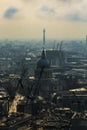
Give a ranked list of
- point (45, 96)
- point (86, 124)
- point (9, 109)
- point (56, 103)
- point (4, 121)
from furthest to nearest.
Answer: point (45, 96), point (56, 103), point (9, 109), point (4, 121), point (86, 124)

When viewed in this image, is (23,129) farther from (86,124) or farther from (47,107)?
(47,107)

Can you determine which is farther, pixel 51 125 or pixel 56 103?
pixel 56 103

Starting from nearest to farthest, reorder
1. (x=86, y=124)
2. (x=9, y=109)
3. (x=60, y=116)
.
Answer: (x=86, y=124), (x=60, y=116), (x=9, y=109)

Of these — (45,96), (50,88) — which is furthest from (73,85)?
(45,96)

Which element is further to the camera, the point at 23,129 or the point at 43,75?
the point at 43,75

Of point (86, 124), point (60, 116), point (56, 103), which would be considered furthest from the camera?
point (56, 103)

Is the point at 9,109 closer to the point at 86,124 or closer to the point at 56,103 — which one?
the point at 56,103

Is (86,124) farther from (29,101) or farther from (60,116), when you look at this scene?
(29,101)

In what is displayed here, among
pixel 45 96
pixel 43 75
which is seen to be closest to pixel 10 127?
pixel 45 96

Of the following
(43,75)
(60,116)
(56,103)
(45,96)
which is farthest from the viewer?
(43,75)
